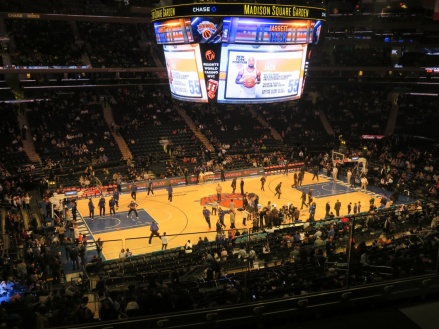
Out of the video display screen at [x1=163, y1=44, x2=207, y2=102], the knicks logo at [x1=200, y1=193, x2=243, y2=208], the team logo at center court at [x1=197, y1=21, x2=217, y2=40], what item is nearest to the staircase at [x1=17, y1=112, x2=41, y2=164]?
the video display screen at [x1=163, y1=44, x2=207, y2=102]

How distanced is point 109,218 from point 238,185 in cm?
1067

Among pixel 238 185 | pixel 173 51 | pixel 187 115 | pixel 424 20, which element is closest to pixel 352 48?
pixel 424 20

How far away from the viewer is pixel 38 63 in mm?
33406

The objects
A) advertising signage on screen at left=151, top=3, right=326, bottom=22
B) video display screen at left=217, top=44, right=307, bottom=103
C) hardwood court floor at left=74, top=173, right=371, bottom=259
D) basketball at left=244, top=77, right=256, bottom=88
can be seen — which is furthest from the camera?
basketball at left=244, top=77, right=256, bottom=88

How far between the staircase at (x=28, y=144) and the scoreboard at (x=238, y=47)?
12.7 metres

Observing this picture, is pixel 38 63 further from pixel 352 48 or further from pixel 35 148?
pixel 352 48

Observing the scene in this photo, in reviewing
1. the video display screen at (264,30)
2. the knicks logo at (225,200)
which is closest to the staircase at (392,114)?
the knicks logo at (225,200)

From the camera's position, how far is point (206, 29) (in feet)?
70.5

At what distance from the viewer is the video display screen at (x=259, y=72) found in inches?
875

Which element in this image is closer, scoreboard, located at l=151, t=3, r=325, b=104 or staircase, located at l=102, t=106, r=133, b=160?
scoreboard, located at l=151, t=3, r=325, b=104

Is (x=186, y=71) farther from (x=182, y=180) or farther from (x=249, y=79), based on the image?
(x=182, y=180)

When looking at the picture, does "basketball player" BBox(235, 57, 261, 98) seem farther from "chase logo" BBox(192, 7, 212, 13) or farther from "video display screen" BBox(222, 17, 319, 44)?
"chase logo" BBox(192, 7, 212, 13)

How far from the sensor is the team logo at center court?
21.4 metres

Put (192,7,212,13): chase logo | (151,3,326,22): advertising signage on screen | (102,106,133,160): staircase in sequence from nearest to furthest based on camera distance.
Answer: (151,3,326,22): advertising signage on screen < (192,7,212,13): chase logo < (102,106,133,160): staircase
